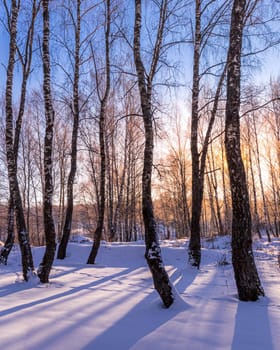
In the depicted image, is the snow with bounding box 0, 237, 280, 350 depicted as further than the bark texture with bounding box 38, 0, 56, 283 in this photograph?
No

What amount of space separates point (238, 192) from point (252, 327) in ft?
6.65

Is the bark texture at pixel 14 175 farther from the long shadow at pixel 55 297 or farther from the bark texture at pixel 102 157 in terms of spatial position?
the bark texture at pixel 102 157

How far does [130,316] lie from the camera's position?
3680 millimetres

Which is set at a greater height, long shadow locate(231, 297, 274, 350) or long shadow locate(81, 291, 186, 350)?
long shadow locate(81, 291, 186, 350)

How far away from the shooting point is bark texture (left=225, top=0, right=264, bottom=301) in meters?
4.46

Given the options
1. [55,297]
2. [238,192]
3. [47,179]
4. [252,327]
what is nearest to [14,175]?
[47,179]

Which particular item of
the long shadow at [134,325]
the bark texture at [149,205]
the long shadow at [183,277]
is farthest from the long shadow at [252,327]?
the long shadow at [183,277]

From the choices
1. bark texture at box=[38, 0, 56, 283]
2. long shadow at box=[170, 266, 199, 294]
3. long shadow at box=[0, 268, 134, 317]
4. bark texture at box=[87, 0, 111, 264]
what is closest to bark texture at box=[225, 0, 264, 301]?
long shadow at box=[170, 266, 199, 294]

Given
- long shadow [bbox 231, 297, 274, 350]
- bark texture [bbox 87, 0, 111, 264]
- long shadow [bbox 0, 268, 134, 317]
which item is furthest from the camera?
bark texture [bbox 87, 0, 111, 264]

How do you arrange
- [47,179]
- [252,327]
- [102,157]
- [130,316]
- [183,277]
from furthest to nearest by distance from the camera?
[102,157], [183,277], [47,179], [130,316], [252,327]

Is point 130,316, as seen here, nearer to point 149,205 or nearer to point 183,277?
point 149,205

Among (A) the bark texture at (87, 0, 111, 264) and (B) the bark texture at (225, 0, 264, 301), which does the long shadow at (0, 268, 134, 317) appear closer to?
(B) the bark texture at (225, 0, 264, 301)

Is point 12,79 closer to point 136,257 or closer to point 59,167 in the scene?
point 136,257

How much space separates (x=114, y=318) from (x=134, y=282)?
309 centimetres
